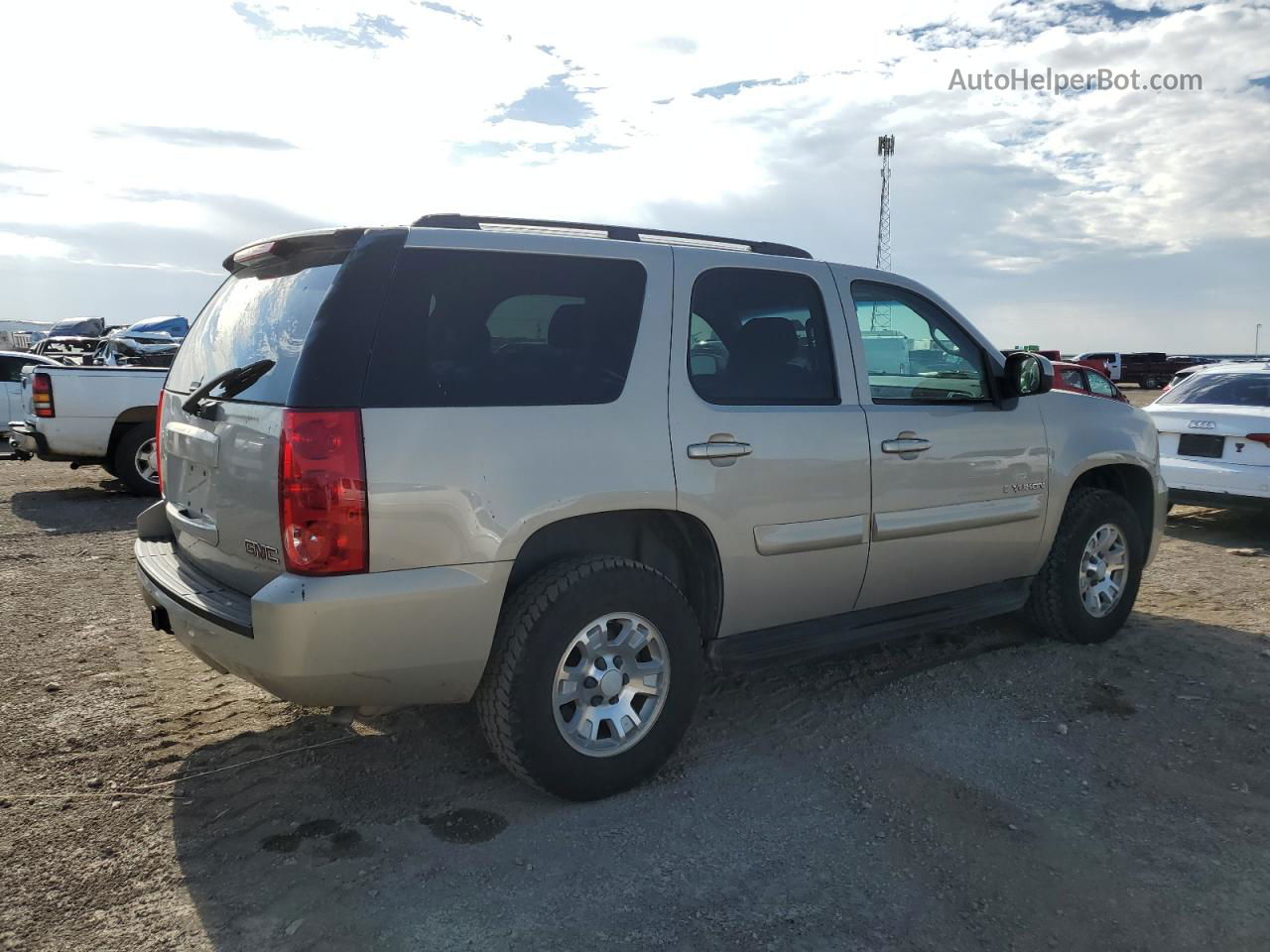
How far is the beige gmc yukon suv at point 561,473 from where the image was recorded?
9.96 feet

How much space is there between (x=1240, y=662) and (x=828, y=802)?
112 inches

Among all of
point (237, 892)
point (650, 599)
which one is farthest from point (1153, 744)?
point (237, 892)

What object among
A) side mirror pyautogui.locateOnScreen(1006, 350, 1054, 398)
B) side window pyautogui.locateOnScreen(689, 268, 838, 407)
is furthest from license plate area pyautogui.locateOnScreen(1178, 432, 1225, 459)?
side window pyautogui.locateOnScreen(689, 268, 838, 407)

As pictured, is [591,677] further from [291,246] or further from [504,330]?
[291,246]

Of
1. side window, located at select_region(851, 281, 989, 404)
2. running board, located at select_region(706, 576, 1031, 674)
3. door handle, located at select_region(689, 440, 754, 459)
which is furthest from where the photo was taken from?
side window, located at select_region(851, 281, 989, 404)

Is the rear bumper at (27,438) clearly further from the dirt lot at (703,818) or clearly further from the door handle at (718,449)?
the door handle at (718,449)

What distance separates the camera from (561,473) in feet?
10.9

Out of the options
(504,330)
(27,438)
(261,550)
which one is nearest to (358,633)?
(261,550)

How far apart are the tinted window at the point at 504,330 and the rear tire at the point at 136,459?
8.34 metres

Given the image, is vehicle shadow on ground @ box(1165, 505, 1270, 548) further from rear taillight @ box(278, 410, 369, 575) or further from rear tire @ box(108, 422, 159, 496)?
rear tire @ box(108, 422, 159, 496)

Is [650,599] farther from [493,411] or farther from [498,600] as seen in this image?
[493,411]

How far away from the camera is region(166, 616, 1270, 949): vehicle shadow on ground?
2.81m

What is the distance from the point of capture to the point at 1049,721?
4285mm

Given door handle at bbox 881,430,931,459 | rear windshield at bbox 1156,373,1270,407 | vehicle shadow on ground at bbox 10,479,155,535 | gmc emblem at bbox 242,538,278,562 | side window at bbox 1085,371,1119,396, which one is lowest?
vehicle shadow on ground at bbox 10,479,155,535
